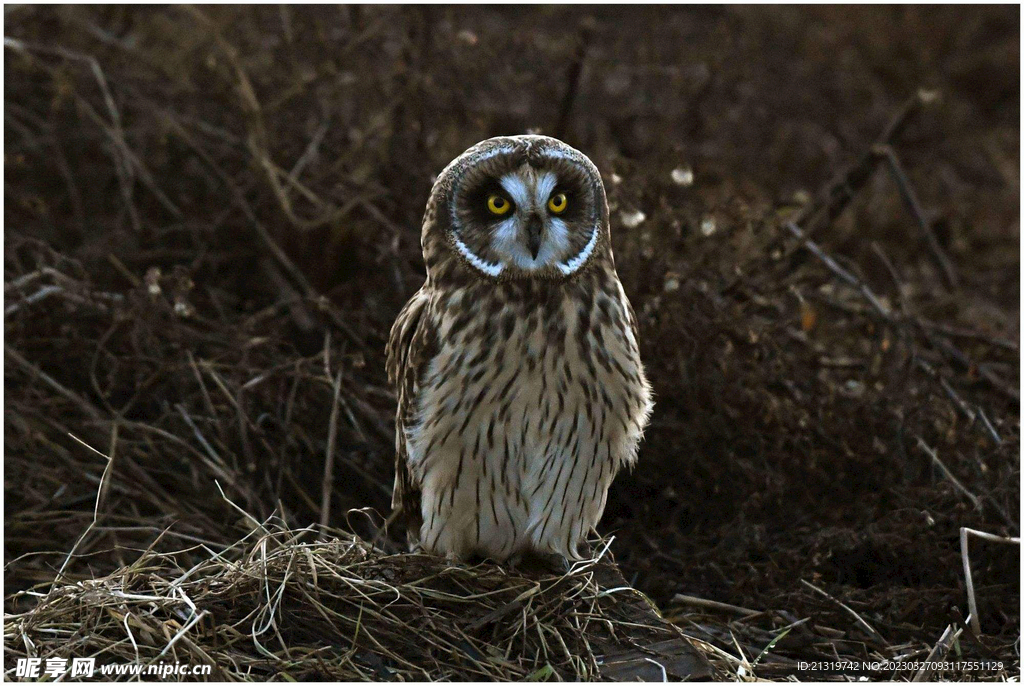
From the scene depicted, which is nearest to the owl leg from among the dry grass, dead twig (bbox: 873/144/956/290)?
the dry grass

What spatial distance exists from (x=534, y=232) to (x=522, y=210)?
0.06 m

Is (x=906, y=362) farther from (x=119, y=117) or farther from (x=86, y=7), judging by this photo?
(x=86, y=7)

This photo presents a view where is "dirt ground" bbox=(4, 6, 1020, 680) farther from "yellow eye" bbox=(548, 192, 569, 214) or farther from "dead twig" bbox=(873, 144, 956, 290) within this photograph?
"yellow eye" bbox=(548, 192, 569, 214)

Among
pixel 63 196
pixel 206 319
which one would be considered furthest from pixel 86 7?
pixel 206 319

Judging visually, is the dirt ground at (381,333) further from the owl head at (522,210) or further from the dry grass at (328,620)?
the owl head at (522,210)

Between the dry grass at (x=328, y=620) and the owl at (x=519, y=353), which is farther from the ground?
the owl at (x=519, y=353)

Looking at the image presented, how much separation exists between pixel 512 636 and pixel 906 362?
1705 mm

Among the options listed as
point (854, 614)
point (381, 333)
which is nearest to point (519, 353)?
point (854, 614)

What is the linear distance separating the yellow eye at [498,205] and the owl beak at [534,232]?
7cm

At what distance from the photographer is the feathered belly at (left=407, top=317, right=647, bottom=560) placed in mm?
2787

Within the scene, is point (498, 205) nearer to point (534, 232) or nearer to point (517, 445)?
point (534, 232)

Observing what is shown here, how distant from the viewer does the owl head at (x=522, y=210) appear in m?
2.64

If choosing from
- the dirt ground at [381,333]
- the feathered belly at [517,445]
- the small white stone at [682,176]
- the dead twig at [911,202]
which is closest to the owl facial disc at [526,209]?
the feathered belly at [517,445]

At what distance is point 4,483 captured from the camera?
3420 mm
